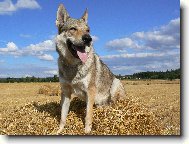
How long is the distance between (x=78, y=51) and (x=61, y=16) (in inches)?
32.6

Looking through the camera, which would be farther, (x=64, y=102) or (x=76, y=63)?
(x=64, y=102)

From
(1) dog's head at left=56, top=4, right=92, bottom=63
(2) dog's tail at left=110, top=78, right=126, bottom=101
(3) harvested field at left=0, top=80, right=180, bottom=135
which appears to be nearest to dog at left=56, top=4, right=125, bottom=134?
(1) dog's head at left=56, top=4, right=92, bottom=63

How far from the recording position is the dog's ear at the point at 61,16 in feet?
27.6

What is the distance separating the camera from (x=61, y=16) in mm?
8484

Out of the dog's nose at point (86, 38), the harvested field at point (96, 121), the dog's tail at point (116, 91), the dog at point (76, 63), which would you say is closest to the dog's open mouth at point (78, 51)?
the dog at point (76, 63)

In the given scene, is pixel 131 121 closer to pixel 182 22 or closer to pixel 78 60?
pixel 78 60

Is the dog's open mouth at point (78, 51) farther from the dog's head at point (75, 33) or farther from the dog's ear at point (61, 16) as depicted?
the dog's ear at point (61, 16)

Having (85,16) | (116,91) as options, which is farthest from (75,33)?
(116,91)

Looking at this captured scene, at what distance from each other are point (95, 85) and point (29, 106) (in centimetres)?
200

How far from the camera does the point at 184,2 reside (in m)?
7.76

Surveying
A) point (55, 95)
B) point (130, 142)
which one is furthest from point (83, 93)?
point (55, 95)

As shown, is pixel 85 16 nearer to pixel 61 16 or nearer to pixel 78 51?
pixel 61 16

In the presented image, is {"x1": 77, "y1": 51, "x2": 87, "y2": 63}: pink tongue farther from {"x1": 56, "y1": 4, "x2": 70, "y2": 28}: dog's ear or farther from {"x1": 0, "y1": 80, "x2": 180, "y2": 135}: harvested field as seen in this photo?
{"x1": 0, "y1": 80, "x2": 180, "y2": 135}: harvested field

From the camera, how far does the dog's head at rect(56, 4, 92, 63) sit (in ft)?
26.3
